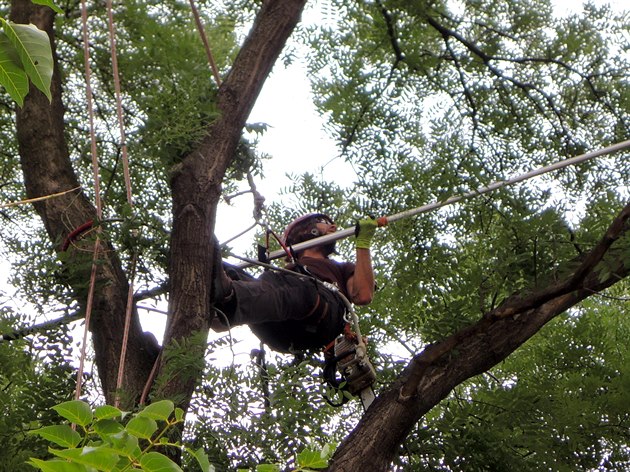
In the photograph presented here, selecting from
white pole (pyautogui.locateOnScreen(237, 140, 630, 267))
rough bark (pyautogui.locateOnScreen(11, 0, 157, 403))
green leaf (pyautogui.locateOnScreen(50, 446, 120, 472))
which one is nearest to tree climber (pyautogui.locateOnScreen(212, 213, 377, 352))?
white pole (pyautogui.locateOnScreen(237, 140, 630, 267))

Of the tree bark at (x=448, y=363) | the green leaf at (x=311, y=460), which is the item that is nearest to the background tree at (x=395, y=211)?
the tree bark at (x=448, y=363)

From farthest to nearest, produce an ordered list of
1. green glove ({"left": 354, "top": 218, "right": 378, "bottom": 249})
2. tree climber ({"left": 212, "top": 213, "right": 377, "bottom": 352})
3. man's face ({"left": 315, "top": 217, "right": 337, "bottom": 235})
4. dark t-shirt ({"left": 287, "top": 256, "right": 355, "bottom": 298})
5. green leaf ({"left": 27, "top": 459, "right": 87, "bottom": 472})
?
man's face ({"left": 315, "top": 217, "right": 337, "bottom": 235}) < dark t-shirt ({"left": 287, "top": 256, "right": 355, "bottom": 298}) < green glove ({"left": 354, "top": 218, "right": 378, "bottom": 249}) < tree climber ({"left": 212, "top": 213, "right": 377, "bottom": 352}) < green leaf ({"left": 27, "top": 459, "right": 87, "bottom": 472})

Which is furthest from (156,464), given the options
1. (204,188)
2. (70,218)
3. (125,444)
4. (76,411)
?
(70,218)

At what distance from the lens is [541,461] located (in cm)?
462

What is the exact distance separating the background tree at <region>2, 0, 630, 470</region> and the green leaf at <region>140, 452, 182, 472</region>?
217 cm

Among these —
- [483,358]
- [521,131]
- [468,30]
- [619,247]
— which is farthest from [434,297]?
[468,30]

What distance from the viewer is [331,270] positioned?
5949 mm

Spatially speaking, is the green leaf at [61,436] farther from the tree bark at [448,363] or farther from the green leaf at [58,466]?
the tree bark at [448,363]

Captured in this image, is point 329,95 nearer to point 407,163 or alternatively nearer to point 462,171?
point 407,163

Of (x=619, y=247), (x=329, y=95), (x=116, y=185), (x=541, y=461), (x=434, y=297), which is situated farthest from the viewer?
(x=329, y=95)

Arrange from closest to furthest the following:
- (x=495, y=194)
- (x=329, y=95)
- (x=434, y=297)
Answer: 1. (x=434, y=297)
2. (x=495, y=194)
3. (x=329, y=95)

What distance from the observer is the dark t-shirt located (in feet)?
19.2

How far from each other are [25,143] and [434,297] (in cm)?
205

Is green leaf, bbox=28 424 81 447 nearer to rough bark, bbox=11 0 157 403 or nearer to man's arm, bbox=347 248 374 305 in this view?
rough bark, bbox=11 0 157 403
